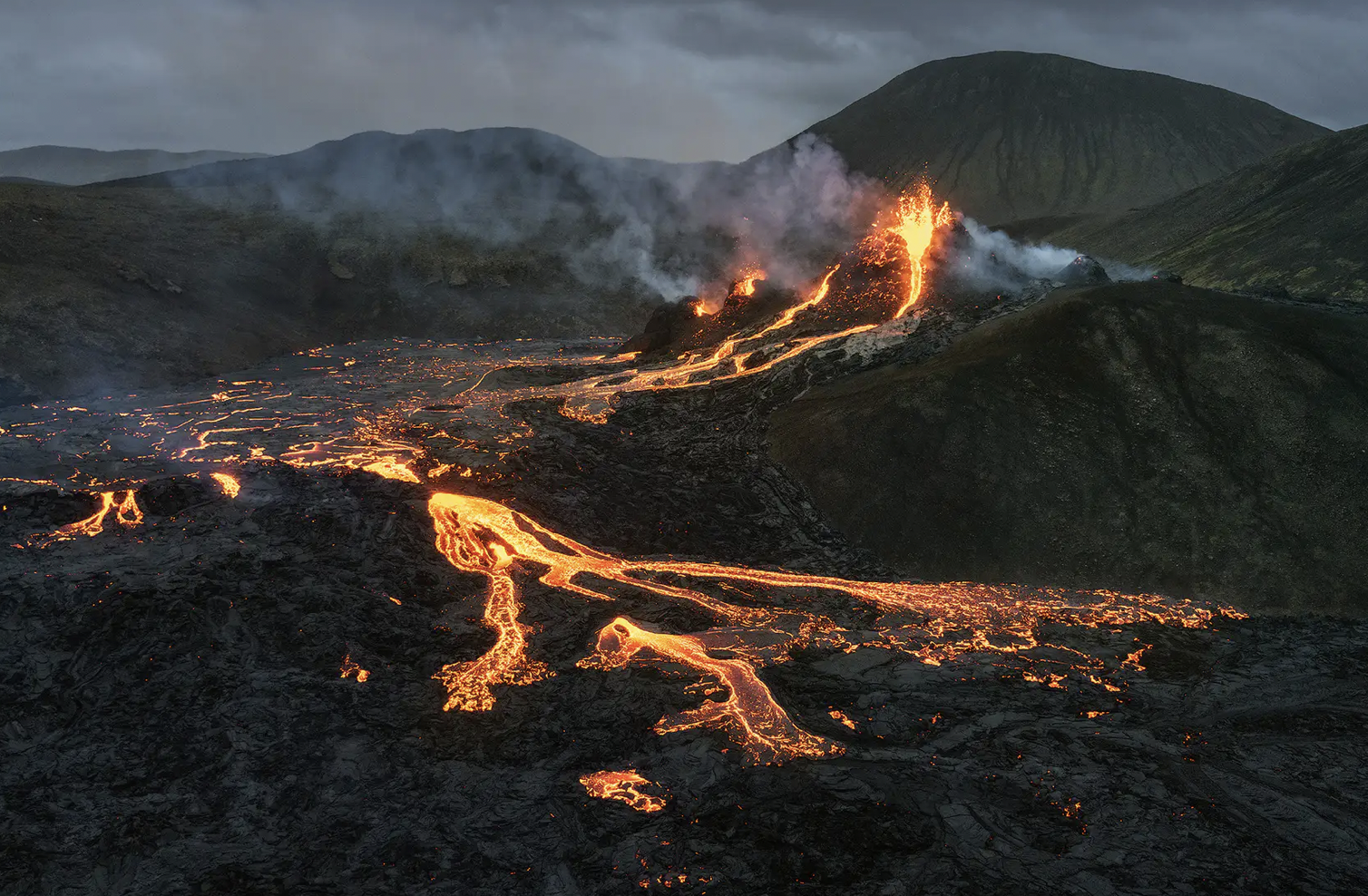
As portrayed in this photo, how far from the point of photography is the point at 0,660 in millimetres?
19000

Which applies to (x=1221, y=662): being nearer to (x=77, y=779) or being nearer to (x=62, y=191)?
(x=77, y=779)

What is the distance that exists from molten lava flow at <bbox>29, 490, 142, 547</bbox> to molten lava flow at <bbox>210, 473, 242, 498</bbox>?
2.52 metres

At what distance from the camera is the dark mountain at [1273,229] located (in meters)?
59.8

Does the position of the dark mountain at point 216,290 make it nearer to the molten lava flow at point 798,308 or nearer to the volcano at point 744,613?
the volcano at point 744,613

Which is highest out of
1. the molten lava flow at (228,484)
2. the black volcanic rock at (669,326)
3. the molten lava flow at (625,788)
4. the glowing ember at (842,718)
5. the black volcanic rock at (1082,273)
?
the black volcanic rock at (1082,273)

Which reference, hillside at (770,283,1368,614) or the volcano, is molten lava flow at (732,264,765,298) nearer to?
the volcano

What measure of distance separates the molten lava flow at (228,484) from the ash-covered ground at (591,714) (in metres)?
0.28

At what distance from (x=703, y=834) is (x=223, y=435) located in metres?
29.9

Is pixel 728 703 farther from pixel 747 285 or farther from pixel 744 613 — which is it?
pixel 747 285

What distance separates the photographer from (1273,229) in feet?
229

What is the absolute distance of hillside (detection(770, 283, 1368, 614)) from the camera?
85.1 ft

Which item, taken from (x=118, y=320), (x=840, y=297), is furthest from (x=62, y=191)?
(x=840, y=297)

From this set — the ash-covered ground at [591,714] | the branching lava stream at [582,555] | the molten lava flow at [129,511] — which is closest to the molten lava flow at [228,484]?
the branching lava stream at [582,555]

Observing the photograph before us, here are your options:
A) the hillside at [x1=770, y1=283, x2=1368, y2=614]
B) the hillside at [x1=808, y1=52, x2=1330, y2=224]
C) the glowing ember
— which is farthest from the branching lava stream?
the hillside at [x1=808, y1=52, x2=1330, y2=224]
